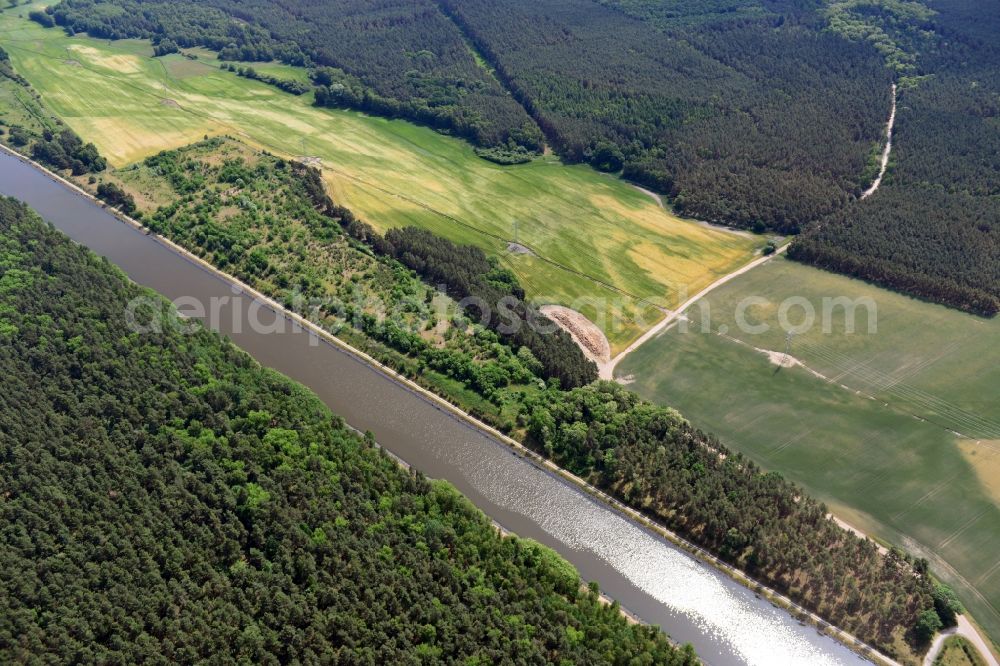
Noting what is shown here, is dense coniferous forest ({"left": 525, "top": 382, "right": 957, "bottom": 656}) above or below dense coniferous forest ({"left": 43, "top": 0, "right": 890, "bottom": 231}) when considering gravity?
below

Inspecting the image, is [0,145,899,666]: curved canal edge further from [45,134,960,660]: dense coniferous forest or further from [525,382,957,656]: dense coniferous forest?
[45,134,960,660]: dense coniferous forest

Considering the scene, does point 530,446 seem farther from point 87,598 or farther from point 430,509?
point 87,598

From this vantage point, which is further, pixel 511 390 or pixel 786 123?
pixel 786 123

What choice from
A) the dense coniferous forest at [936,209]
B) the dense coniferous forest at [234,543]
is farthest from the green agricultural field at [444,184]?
the dense coniferous forest at [234,543]

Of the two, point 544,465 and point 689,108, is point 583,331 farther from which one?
point 689,108

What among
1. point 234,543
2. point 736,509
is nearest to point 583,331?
point 736,509

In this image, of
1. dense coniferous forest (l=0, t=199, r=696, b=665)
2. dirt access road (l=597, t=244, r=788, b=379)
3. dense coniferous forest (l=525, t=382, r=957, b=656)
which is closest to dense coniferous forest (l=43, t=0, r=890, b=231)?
dirt access road (l=597, t=244, r=788, b=379)
